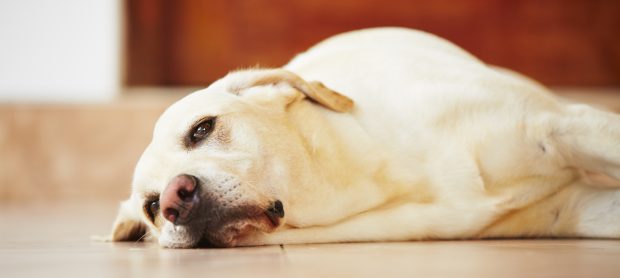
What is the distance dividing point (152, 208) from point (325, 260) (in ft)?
2.65

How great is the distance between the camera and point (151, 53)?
6367 millimetres

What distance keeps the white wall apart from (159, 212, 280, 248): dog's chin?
13.1ft

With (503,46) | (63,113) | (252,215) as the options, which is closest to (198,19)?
(63,113)

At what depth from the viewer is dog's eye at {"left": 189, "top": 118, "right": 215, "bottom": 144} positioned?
2.48 metres

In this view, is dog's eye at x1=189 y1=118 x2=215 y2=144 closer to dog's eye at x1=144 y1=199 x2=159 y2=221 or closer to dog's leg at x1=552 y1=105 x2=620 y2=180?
dog's eye at x1=144 y1=199 x2=159 y2=221

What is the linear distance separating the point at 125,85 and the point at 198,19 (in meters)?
0.85

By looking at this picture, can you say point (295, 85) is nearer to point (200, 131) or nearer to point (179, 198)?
point (200, 131)

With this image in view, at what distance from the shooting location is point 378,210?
2.67 metres

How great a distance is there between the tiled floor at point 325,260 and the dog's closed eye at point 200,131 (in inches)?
14.3

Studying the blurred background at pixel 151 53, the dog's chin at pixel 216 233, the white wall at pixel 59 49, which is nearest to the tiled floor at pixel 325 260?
the dog's chin at pixel 216 233

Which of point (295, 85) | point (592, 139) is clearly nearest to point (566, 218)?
point (592, 139)

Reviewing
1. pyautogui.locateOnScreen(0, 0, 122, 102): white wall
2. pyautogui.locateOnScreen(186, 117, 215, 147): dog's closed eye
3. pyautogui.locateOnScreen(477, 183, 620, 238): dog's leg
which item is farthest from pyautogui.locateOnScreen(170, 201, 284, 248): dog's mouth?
pyautogui.locateOnScreen(0, 0, 122, 102): white wall

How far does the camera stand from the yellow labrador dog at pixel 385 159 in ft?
8.07

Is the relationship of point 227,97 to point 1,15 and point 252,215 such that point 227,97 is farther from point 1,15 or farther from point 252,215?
point 1,15
